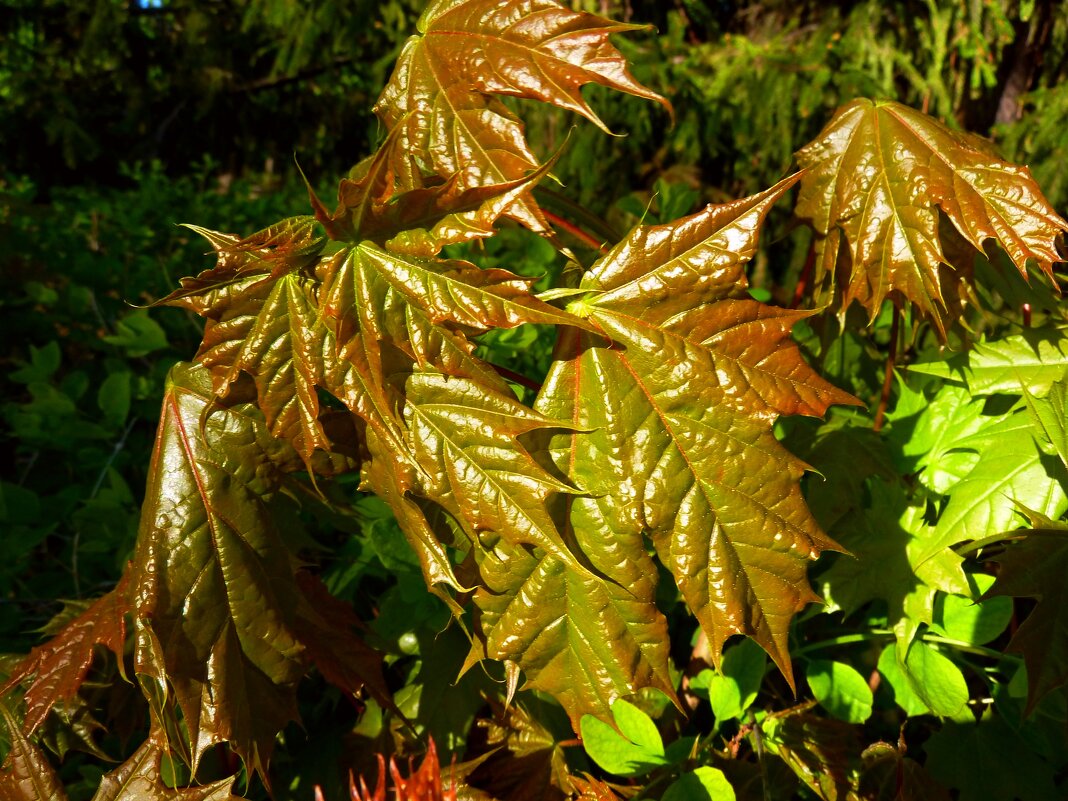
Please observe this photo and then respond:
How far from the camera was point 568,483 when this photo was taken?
33.7 inches

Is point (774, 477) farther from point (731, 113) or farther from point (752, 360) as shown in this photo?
point (731, 113)

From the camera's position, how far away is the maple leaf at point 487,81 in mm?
917

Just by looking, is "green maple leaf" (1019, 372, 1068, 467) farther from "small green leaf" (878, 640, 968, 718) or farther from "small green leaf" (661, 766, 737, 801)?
"small green leaf" (661, 766, 737, 801)

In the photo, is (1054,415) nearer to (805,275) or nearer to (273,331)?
(805,275)

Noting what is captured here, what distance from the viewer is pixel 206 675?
87cm

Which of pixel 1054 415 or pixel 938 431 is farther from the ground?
pixel 1054 415

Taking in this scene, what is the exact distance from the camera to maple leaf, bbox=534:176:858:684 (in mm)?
840

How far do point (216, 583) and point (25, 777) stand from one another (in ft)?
0.93

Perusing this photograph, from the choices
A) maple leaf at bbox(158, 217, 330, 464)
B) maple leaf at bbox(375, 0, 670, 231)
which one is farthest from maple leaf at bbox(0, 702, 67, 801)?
maple leaf at bbox(375, 0, 670, 231)

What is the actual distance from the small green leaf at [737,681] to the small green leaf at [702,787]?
0.14 meters

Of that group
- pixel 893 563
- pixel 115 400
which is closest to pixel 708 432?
pixel 893 563

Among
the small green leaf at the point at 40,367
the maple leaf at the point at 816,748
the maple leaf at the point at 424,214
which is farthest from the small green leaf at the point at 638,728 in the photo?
the small green leaf at the point at 40,367

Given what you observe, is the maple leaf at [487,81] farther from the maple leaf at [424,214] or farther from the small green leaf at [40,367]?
the small green leaf at [40,367]

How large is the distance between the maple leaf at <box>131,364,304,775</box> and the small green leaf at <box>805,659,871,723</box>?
0.69m
